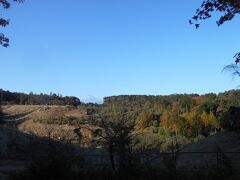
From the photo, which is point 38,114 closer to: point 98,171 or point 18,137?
point 18,137

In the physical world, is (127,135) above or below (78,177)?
above

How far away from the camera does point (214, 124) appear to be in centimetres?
8194

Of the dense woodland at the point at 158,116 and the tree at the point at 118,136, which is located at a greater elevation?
the dense woodland at the point at 158,116

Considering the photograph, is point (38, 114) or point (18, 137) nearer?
point (18, 137)

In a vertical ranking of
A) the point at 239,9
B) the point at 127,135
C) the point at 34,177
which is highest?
the point at 239,9

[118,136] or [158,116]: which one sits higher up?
[158,116]

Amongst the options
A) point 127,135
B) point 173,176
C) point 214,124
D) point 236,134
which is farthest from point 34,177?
point 214,124

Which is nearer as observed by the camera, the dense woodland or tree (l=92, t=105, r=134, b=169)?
tree (l=92, t=105, r=134, b=169)

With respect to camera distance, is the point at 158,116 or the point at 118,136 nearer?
the point at 118,136

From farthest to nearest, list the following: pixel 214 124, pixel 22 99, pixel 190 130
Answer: pixel 22 99
pixel 190 130
pixel 214 124

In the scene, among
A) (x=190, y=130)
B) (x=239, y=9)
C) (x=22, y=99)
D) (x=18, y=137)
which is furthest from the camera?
(x=22, y=99)

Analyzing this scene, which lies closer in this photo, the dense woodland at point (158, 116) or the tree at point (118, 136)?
the tree at point (118, 136)

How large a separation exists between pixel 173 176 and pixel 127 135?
256cm

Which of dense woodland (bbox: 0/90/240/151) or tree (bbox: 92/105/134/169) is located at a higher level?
dense woodland (bbox: 0/90/240/151)
